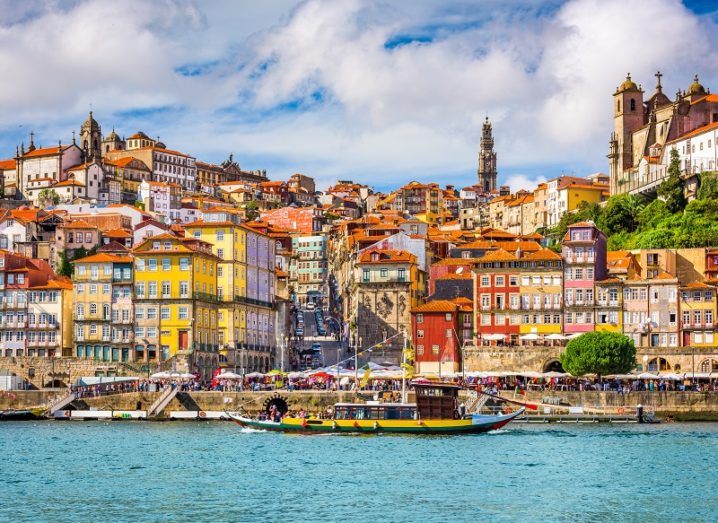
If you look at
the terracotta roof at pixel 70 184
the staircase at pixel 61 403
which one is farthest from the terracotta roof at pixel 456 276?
the terracotta roof at pixel 70 184

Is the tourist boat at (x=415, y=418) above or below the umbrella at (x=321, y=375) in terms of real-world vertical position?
below

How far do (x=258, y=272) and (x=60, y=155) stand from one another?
80.6 metres

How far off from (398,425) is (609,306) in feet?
94.3

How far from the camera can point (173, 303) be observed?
9000cm

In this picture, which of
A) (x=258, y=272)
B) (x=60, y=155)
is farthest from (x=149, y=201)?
(x=258, y=272)

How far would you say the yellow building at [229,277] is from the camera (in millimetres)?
94312

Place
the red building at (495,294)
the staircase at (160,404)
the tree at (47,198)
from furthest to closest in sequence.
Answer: the tree at (47,198) → the red building at (495,294) → the staircase at (160,404)

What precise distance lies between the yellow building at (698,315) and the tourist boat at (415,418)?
25033mm

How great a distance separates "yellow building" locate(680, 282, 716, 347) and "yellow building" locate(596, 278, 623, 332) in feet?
13.5

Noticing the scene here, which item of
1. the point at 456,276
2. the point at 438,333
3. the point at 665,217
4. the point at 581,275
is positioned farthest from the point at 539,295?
the point at 665,217

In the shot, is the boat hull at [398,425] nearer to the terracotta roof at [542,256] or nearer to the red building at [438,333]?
the red building at [438,333]

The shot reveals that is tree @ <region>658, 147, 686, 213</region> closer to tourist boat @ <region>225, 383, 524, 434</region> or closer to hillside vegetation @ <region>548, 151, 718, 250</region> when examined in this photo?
hillside vegetation @ <region>548, 151, 718, 250</region>

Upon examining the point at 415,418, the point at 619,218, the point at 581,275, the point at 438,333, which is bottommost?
the point at 415,418

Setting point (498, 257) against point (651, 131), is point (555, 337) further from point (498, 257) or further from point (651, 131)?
point (651, 131)
